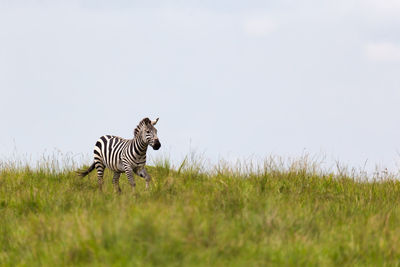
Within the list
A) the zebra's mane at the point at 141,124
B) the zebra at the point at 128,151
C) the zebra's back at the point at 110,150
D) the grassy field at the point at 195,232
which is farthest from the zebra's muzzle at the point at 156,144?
the zebra's back at the point at 110,150

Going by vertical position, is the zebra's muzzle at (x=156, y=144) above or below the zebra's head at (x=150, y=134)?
below

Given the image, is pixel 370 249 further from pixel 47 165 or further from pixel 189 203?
pixel 47 165

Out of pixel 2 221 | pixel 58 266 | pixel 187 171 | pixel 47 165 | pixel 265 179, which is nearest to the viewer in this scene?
pixel 58 266

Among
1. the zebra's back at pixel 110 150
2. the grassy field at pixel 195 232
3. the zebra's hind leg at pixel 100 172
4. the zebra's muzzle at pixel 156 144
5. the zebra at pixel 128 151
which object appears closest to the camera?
the grassy field at pixel 195 232

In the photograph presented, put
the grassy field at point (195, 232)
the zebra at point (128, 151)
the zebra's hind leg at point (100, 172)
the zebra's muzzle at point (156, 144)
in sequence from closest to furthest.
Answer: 1. the grassy field at point (195, 232)
2. the zebra's muzzle at point (156, 144)
3. the zebra at point (128, 151)
4. the zebra's hind leg at point (100, 172)

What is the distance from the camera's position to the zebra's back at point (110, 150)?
12609 mm

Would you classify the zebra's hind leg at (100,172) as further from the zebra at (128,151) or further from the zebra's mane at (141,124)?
the zebra's mane at (141,124)

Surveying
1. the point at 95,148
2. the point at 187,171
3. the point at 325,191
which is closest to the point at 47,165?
the point at 95,148

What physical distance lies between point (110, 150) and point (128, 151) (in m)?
1.14

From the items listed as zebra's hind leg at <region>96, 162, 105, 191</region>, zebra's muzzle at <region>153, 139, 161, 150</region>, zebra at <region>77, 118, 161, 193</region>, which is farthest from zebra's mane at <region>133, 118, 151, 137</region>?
zebra's hind leg at <region>96, 162, 105, 191</region>

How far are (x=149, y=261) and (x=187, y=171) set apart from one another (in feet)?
25.8

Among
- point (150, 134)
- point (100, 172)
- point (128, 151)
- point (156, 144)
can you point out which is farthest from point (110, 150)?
point (156, 144)

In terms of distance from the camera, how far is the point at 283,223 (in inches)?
275

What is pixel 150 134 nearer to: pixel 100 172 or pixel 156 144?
pixel 156 144
